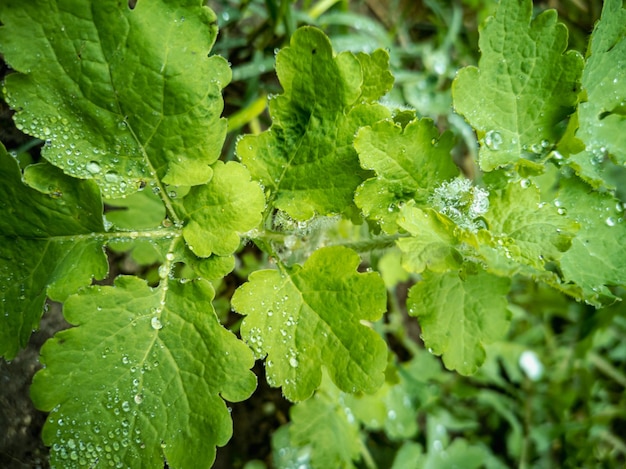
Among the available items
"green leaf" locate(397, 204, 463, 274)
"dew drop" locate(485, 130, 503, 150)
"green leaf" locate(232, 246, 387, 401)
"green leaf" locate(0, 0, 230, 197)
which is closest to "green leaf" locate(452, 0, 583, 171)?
"dew drop" locate(485, 130, 503, 150)

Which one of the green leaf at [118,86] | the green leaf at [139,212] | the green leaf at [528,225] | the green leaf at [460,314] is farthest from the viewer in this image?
the green leaf at [139,212]

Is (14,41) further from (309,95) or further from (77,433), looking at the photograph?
(77,433)

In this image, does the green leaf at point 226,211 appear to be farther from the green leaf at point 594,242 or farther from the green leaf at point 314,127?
the green leaf at point 594,242

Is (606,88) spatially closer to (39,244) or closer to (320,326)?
(320,326)

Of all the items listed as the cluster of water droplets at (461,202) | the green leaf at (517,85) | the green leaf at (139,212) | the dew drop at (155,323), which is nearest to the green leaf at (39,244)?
the dew drop at (155,323)

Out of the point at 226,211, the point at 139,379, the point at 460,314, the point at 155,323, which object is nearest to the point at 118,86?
the point at 226,211

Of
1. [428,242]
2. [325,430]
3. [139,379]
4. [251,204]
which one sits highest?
[428,242]

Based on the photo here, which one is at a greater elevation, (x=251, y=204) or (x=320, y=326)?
(x=251, y=204)
